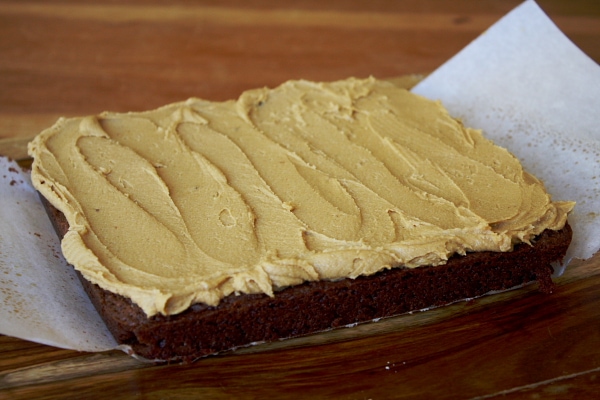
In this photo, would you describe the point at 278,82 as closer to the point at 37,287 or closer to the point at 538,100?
the point at 538,100

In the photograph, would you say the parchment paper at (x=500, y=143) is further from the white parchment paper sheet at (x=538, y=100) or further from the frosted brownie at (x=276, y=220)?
the frosted brownie at (x=276, y=220)

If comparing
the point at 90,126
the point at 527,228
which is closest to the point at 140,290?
the point at 90,126

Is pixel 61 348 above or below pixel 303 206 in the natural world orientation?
below

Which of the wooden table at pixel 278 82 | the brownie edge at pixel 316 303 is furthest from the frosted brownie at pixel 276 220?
the wooden table at pixel 278 82

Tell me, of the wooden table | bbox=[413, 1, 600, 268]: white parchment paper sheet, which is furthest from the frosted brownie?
bbox=[413, 1, 600, 268]: white parchment paper sheet

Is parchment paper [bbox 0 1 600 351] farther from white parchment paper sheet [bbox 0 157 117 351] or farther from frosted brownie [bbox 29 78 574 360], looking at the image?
frosted brownie [bbox 29 78 574 360]

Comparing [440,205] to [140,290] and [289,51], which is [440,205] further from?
[289,51]
